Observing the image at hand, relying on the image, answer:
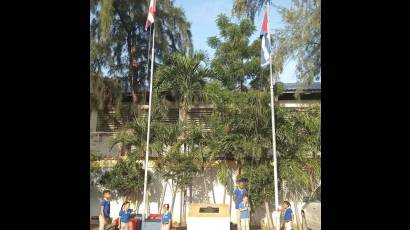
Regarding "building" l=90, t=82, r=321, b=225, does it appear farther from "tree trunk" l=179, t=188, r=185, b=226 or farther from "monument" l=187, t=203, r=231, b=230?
"monument" l=187, t=203, r=231, b=230

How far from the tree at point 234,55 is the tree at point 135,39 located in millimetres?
2210

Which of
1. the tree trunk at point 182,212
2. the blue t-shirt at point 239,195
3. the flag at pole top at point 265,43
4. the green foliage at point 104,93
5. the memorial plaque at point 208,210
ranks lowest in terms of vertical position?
the tree trunk at point 182,212

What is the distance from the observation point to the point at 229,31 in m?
13.7

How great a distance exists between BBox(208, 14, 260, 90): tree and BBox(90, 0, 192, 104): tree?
2.21m

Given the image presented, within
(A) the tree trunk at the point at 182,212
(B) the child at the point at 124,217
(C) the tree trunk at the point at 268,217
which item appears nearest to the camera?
(B) the child at the point at 124,217

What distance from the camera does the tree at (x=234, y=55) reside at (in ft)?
44.1

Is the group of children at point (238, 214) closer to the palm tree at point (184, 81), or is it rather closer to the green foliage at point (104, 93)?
the palm tree at point (184, 81)

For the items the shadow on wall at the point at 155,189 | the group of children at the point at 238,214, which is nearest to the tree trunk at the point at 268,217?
the group of children at the point at 238,214

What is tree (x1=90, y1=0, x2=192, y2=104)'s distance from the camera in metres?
15.1

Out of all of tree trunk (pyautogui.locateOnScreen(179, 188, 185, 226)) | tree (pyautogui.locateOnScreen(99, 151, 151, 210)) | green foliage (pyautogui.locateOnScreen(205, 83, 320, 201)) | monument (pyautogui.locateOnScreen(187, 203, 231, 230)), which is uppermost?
green foliage (pyautogui.locateOnScreen(205, 83, 320, 201))

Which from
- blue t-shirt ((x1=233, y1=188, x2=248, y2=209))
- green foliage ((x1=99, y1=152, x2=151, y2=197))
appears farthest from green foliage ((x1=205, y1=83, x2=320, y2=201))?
green foliage ((x1=99, y1=152, x2=151, y2=197))
